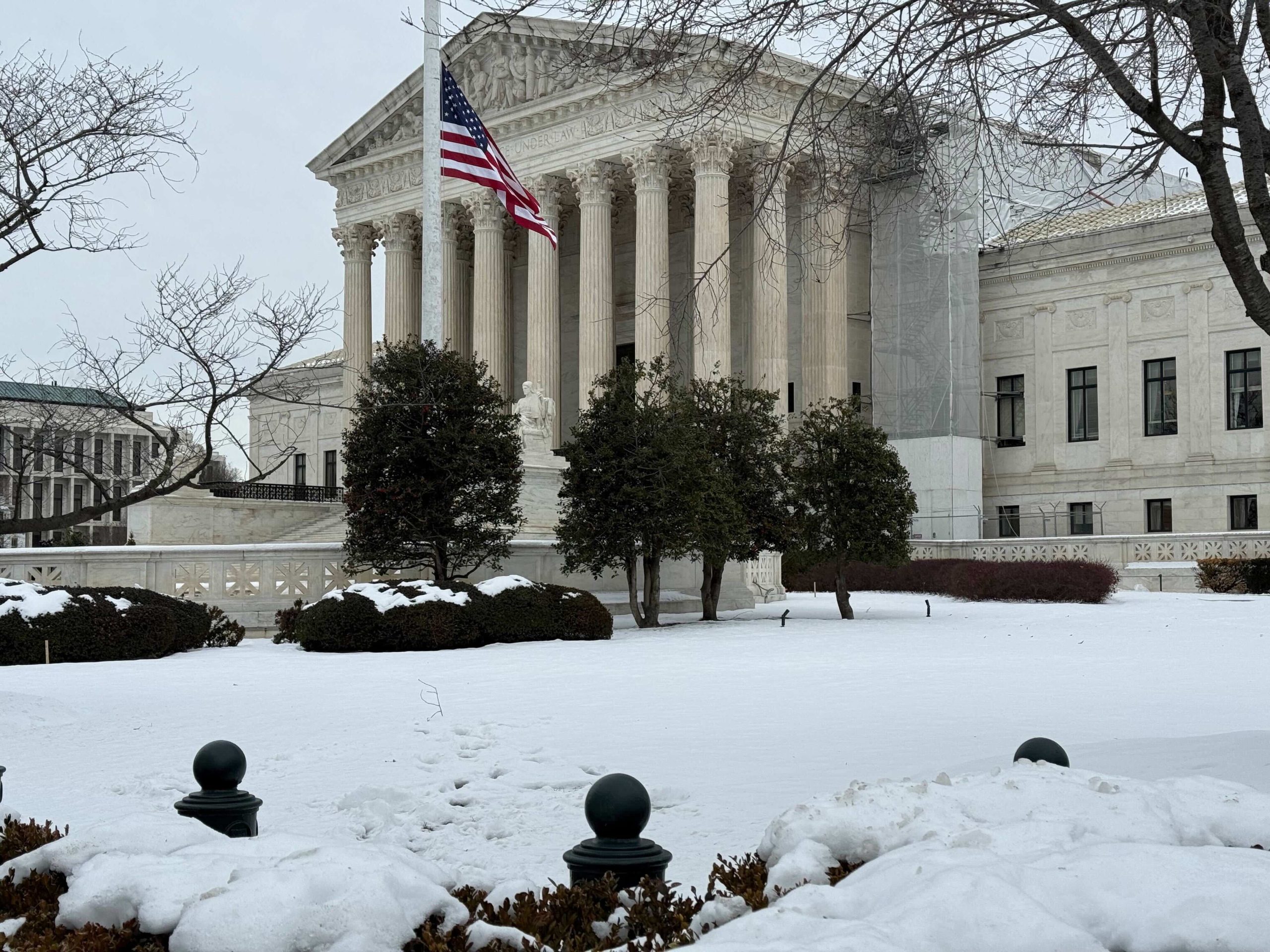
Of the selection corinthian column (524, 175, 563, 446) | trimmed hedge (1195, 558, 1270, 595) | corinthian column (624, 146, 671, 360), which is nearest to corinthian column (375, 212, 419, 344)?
corinthian column (524, 175, 563, 446)

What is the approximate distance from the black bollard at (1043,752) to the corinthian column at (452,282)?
5069 cm

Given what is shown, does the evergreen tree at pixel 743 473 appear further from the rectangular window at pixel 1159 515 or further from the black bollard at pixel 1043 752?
the rectangular window at pixel 1159 515

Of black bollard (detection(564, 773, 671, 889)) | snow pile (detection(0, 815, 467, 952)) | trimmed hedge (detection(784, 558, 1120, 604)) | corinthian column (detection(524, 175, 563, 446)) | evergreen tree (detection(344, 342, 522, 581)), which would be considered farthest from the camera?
corinthian column (detection(524, 175, 563, 446))

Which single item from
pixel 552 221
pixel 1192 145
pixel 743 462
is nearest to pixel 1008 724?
pixel 1192 145

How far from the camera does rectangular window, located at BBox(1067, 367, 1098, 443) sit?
1972 inches

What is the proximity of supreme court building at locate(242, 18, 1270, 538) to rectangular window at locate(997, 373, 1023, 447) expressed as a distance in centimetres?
8

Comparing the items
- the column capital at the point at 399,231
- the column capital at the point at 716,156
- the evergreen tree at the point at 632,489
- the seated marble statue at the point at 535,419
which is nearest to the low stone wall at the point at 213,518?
the seated marble statue at the point at 535,419

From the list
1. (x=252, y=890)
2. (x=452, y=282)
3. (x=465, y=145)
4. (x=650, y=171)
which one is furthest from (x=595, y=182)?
(x=252, y=890)

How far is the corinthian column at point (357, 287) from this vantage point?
5775cm

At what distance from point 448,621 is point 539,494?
1142 cm

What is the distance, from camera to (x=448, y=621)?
19.6m

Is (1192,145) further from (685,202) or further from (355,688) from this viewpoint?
(685,202)

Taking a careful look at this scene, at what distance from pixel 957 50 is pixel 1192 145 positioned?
8.48 feet

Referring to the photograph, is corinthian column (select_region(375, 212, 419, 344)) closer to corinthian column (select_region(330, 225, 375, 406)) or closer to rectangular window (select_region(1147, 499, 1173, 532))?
corinthian column (select_region(330, 225, 375, 406))
